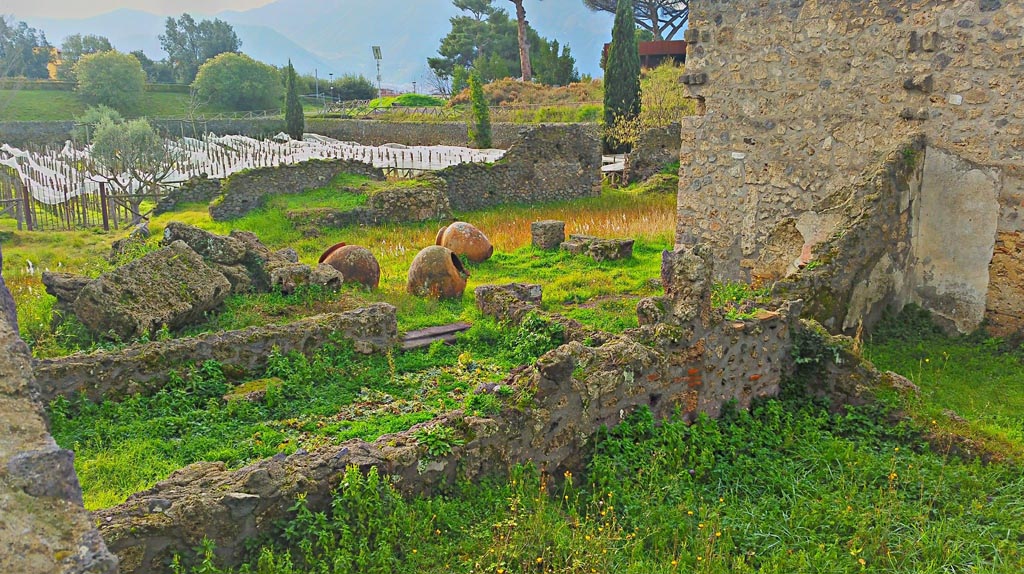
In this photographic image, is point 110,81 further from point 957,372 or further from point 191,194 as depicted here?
point 957,372

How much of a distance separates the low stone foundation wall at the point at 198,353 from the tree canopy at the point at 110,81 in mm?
56863

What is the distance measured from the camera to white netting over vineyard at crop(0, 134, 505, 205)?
78.3 ft

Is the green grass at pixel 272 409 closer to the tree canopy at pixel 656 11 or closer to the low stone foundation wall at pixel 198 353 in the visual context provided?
the low stone foundation wall at pixel 198 353

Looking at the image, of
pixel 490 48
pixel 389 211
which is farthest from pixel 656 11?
pixel 389 211

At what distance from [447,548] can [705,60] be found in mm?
8559

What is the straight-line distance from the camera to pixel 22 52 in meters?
67.9

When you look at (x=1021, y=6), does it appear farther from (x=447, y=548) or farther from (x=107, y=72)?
(x=107, y=72)

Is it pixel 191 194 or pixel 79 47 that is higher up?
pixel 79 47

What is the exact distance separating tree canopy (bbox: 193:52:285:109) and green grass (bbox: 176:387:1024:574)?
199 ft

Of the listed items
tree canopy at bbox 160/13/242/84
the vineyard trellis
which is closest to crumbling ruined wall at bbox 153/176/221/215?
the vineyard trellis

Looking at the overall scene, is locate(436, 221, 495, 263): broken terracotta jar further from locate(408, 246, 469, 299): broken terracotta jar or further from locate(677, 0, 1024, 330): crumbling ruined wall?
locate(677, 0, 1024, 330): crumbling ruined wall

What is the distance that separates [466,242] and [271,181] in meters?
9.42

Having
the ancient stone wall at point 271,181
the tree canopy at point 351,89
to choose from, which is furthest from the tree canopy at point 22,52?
the ancient stone wall at point 271,181

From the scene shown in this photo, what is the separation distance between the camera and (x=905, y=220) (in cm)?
905
